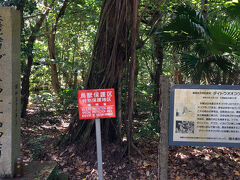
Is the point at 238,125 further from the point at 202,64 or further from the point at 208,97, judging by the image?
the point at 202,64

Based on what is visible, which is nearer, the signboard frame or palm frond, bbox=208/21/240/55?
the signboard frame

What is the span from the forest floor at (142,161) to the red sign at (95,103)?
5.32 feet

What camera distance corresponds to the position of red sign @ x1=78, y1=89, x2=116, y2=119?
3.21 meters

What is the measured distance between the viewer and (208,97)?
332cm

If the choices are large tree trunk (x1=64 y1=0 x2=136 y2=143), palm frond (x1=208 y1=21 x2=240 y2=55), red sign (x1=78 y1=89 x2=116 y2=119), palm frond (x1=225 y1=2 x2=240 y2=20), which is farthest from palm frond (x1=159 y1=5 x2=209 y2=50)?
red sign (x1=78 y1=89 x2=116 y2=119)

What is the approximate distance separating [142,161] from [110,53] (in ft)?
7.09

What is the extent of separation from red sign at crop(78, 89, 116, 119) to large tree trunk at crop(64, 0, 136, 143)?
5.32ft

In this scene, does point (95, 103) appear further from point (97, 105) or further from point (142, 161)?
point (142, 161)

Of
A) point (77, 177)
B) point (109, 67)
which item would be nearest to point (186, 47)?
point (109, 67)

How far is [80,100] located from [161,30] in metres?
2.95

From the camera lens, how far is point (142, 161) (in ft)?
15.4

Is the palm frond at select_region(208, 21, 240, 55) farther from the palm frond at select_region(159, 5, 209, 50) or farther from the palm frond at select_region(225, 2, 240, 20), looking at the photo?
the palm frond at select_region(225, 2, 240, 20)

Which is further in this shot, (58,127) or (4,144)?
(58,127)

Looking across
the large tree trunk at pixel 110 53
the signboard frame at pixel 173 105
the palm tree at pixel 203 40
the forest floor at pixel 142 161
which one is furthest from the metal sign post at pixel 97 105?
the palm tree at pixel 203 40
